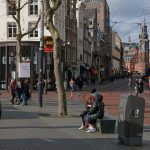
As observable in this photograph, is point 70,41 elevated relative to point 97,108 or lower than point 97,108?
elevated

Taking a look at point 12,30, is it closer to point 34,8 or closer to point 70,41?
point 34,8

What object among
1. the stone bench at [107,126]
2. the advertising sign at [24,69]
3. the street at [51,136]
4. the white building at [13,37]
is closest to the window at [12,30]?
the white building at [13,37]

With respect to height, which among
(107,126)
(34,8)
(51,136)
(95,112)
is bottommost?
(51,136)

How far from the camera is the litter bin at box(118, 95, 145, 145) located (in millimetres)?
16344

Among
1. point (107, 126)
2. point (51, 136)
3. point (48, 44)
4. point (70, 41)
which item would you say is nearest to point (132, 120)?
point (51, 136)

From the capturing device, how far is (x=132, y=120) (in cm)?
1631

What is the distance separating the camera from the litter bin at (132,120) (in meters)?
16.3

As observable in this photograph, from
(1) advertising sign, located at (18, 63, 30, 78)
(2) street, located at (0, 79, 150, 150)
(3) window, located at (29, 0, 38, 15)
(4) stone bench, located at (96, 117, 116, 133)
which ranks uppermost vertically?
(3) window, located at (29, 0, 38, 15)

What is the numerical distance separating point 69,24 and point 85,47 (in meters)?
28.2

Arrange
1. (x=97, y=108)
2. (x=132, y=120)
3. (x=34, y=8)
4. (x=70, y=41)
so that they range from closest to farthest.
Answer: (x=132, y=120), (x=97, y=108), (x=34, y=8), (x=70, y=41)

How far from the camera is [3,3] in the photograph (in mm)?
75062

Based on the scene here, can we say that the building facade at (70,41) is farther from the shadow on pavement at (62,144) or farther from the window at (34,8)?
the shadow on pavement at (62,144)

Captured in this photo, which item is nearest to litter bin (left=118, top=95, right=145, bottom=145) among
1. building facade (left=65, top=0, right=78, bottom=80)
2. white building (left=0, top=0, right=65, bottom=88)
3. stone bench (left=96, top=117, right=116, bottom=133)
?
stone bench (left=96, top=117, right=116, bottom=133)

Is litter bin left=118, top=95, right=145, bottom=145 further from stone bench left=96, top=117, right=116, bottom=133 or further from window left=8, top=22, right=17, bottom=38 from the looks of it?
window left=8, top=22, right=17, bottom=38
